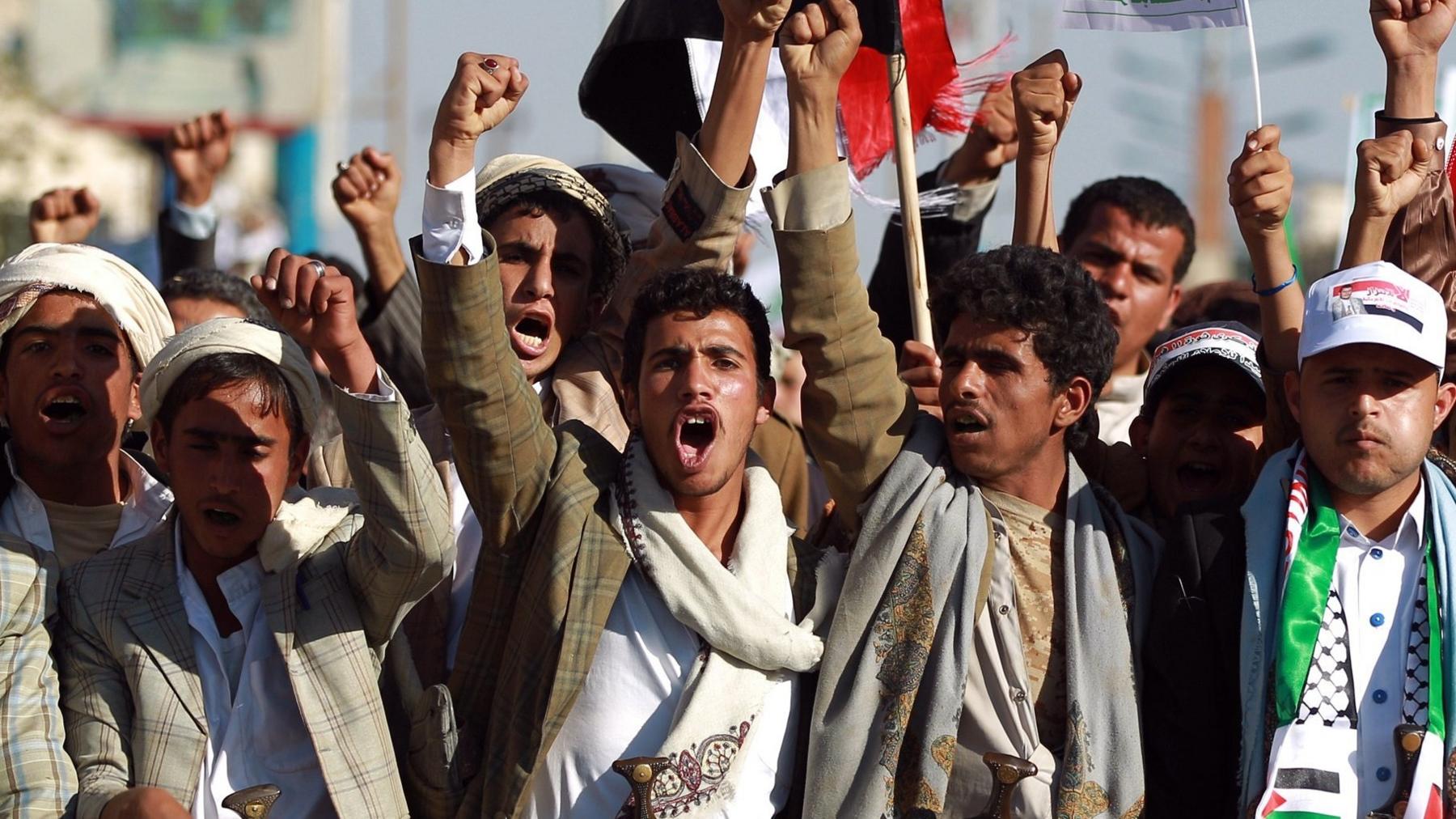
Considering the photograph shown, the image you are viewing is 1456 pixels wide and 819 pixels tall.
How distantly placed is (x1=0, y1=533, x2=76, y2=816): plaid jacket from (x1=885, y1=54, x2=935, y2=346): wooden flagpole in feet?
6.80

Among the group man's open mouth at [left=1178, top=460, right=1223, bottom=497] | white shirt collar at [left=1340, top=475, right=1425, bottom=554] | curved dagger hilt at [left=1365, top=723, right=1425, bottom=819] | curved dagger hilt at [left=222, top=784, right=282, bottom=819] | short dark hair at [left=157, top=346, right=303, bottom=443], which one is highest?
short dark hair at [left=157, top=346, right=303, bottom=443]

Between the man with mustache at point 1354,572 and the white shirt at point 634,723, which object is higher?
the man with mustache at point 1354,572

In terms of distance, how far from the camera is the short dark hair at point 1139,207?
623cm

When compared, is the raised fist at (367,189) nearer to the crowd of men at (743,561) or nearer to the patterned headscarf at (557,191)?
the patterned headscarf at (557,191)

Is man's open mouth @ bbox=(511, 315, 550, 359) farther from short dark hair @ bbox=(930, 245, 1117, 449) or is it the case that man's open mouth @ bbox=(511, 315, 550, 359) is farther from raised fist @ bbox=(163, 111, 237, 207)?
raised fist @ bbox=(163, 111, 237, 207)

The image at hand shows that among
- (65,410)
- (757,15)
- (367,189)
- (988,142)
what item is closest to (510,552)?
(65,410)

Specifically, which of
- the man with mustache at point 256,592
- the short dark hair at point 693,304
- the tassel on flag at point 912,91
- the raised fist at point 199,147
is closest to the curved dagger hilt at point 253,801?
the man with mustache at point 256,592

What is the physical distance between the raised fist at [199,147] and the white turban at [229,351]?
2308mm

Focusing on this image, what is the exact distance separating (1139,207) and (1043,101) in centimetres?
173

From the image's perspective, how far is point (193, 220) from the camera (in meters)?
6.39

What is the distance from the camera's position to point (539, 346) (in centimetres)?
467

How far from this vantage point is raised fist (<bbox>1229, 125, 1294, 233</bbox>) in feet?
14.0

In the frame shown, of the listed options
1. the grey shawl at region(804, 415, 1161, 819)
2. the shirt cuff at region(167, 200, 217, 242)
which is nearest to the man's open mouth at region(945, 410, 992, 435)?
the grey shawl at region(804, 415, 1161, 819)

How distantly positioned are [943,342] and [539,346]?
1007mm
